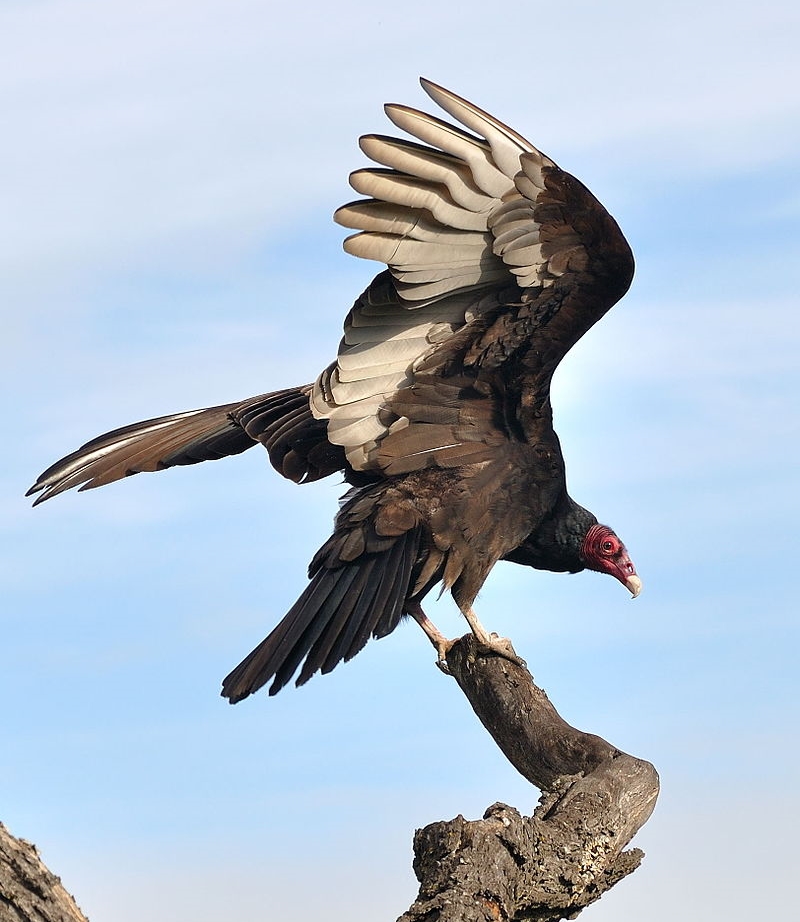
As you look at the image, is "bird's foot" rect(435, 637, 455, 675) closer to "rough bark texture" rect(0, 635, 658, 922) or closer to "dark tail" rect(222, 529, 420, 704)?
"dark tail" rect(222, 529, 420, 704)

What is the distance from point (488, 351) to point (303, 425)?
864 mm

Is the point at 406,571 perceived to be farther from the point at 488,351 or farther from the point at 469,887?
the point at 469,887

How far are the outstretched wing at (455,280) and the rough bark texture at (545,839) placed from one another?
1.09 meters

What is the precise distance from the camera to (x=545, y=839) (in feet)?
11.0

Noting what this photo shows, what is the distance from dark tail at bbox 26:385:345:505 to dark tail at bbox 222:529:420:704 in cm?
63

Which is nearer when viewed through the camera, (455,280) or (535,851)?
(535,851)

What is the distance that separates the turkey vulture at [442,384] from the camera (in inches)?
158

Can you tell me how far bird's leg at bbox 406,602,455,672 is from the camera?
453cm

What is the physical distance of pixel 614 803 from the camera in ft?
11.6

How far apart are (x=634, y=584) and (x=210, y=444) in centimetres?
182

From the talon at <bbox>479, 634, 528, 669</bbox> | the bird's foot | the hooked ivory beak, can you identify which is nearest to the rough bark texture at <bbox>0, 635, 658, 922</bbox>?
the talon at <bbox>479, 634, 528, 669</bbox>

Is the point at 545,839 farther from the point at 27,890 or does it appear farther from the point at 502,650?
the point at 27,890

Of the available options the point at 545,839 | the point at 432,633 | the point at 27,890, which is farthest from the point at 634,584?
the point at 27,890

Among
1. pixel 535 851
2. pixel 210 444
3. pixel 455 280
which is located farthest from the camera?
pixel 210 444
